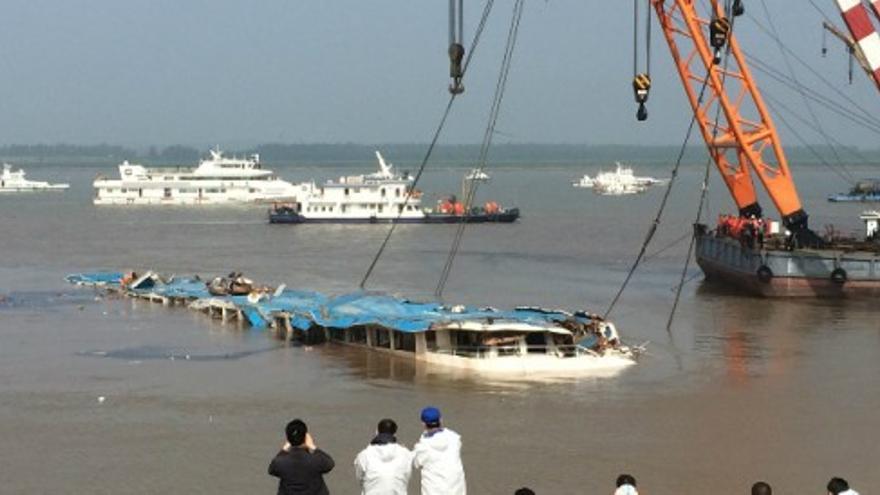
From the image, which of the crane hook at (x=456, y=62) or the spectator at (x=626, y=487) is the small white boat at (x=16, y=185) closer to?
the crane hook at (x=456, y=62)

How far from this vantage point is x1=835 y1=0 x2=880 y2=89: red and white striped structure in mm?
35188

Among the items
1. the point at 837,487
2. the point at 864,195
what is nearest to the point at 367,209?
the point at 864,195

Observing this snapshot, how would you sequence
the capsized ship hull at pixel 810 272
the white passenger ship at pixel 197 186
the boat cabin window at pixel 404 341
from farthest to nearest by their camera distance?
the white passenger ship at pixel 197 186 → the capsized ship hull at pixel 810 272 → the boat cabin window at pixel 404 341

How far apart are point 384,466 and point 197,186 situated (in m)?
A: 96.9

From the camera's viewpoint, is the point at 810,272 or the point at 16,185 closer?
the point at 810,272

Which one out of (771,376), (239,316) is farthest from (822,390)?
(239,316)

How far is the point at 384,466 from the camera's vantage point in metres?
9.16

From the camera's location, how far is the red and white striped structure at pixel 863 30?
35188 millimetres

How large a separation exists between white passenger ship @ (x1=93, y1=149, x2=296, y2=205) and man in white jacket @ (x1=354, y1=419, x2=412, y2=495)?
94222mm

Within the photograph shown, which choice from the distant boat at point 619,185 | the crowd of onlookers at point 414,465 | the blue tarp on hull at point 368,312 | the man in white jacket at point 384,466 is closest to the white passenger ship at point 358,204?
the blue tarp on hull at point 368,312

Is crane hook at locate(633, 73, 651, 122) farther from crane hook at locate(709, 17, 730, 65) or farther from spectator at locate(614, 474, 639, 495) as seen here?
spectator at locate(614, 474, 639, 495)

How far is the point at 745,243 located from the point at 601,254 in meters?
16.5

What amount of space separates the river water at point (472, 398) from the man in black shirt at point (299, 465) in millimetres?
6061

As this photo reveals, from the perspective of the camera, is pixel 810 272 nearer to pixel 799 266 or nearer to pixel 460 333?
pixel 799 266
